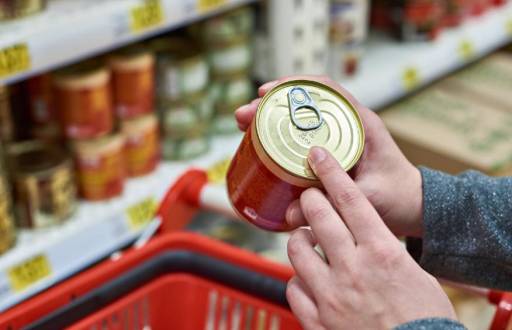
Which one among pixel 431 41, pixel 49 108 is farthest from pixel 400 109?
pixel 49 108

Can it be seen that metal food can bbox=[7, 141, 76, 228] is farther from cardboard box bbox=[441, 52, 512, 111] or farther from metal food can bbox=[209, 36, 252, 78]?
cardboard box bbox=[441, 52, 512, 111]

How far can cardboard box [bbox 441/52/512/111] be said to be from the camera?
2.25 metres

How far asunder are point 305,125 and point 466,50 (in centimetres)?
166

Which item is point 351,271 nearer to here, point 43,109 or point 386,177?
point 386,177

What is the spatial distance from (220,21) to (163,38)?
150 mm

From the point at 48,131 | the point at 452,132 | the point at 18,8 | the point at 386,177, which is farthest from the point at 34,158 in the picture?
the point at 452,132

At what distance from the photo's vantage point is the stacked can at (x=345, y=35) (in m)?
1.96

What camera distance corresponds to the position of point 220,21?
1.74 m

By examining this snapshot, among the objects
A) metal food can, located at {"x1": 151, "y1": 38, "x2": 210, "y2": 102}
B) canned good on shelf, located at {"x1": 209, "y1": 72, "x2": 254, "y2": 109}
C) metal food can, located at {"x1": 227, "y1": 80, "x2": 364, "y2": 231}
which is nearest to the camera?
metal food can, located at {"x1": 227, "y1": 80, "x2": 364, "y2": 231}

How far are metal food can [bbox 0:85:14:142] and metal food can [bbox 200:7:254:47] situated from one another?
1.52 ft

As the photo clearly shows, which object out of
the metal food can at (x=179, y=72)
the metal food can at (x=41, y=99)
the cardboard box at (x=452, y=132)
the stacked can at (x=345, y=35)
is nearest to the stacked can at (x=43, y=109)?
the metal food can at (x=41, y=99)

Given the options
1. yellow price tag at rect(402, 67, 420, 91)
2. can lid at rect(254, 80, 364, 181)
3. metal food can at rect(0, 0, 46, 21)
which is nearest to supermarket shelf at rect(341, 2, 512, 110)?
yellow price tag at rect(402, 67, 420, 91)

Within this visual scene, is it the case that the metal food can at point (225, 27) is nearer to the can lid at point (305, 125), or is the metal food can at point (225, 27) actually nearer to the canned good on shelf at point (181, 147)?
the canned good on shelf at point (181, 147)

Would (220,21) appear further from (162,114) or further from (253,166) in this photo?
(253,166)
